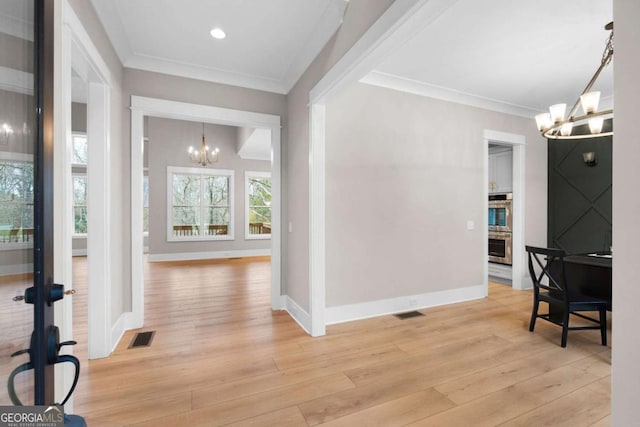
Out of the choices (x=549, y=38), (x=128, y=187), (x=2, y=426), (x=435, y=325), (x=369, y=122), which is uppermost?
(x=549, y=38)

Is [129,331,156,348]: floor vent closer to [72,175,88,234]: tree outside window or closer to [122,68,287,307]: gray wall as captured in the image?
[122,68,287,307]: gray wall

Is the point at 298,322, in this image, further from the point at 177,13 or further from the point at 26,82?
the point at 177,13

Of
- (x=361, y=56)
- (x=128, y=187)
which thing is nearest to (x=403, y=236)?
(x=361, y=56)

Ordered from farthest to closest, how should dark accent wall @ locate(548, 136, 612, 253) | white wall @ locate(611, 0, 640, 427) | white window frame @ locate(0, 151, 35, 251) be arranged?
dark accent wall @ locate(548, 136, 612, 253) < white window frame @ locate(0, 151, 35, 251) < white wall @ locate(611, 0, 640, 427)

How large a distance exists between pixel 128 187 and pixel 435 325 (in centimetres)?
359

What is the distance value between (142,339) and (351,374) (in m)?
2.04

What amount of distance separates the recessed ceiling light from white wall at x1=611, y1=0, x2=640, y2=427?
2695 millimetres

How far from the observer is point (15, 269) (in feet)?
2.92

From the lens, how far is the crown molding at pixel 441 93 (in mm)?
3404

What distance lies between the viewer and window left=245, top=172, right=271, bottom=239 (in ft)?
26.7

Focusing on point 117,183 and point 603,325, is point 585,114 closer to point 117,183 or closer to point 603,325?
point 603,325

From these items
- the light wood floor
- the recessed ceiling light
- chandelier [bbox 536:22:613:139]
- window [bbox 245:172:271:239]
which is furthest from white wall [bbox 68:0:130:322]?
window [bbox 245:172:271:239]

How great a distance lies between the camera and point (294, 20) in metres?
2.44

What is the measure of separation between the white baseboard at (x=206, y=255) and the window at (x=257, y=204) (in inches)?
16.9
